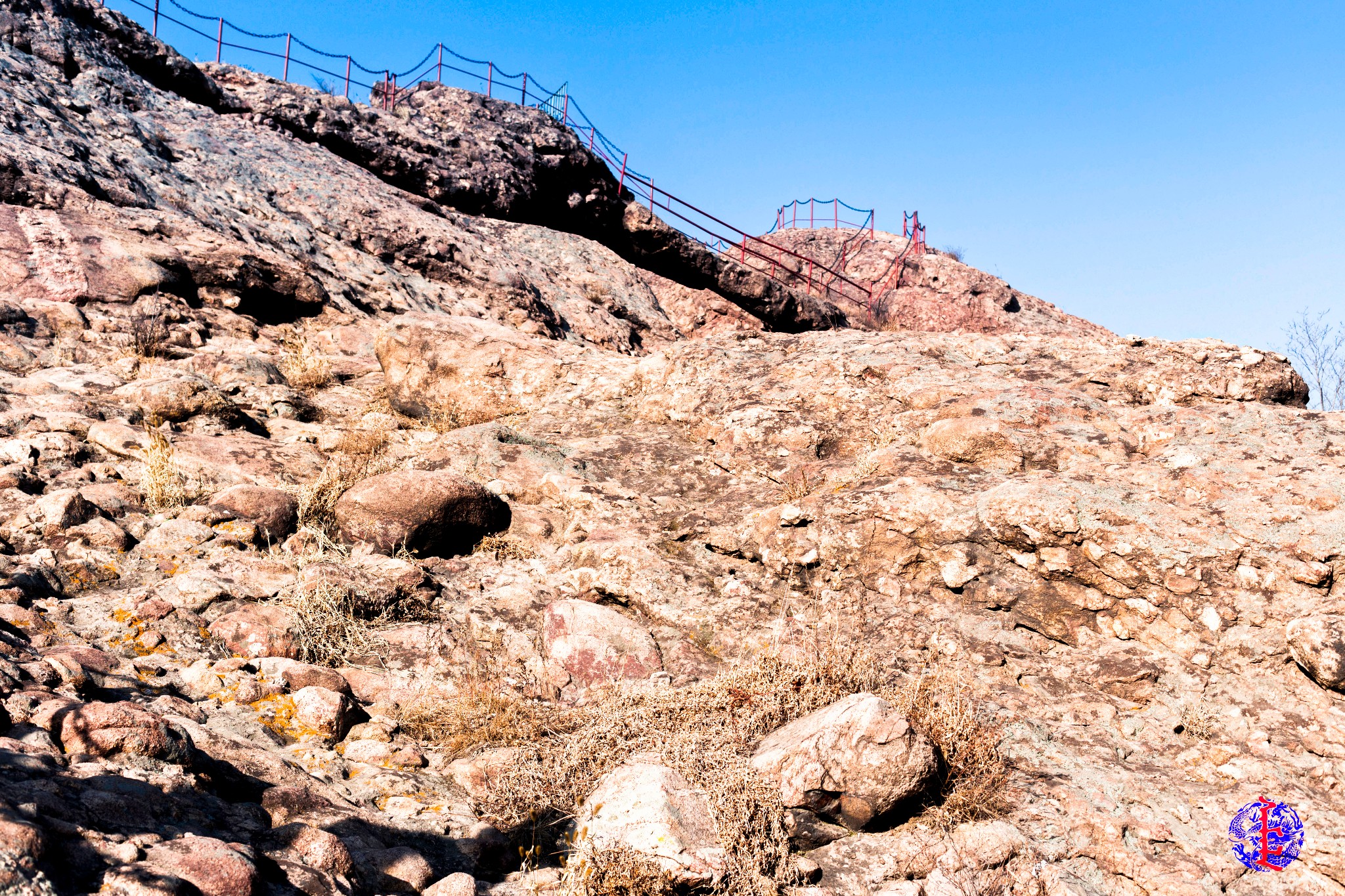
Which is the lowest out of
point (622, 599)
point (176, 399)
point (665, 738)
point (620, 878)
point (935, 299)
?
point (620, 878)

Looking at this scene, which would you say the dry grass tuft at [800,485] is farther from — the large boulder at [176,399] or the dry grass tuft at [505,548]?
the large boulder at [176,399]

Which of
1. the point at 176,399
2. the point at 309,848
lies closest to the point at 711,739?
the point at 309,848

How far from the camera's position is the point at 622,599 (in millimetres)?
4258

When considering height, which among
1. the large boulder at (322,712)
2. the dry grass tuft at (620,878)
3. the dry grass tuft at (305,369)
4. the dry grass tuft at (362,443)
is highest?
the dry grass tuft at (305,369)

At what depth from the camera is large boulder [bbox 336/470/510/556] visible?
4383 mm

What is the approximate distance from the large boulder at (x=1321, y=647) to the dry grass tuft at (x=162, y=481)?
17.2 feet

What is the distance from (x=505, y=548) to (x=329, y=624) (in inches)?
44.2

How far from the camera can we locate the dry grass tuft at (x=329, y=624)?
143 inches

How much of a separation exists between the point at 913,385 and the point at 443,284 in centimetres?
662

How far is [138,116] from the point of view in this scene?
918cm

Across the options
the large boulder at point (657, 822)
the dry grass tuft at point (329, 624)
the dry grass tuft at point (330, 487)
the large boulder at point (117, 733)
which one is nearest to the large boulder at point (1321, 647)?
the large boulder at point (657, 822)

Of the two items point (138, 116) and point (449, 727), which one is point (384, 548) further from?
point (138, 116)

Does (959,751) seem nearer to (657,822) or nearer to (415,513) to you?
(657,822)

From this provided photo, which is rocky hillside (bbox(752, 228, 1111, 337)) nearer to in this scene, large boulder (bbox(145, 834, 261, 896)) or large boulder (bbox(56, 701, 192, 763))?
large boulder (bbox(56, 701, 192, 763))
